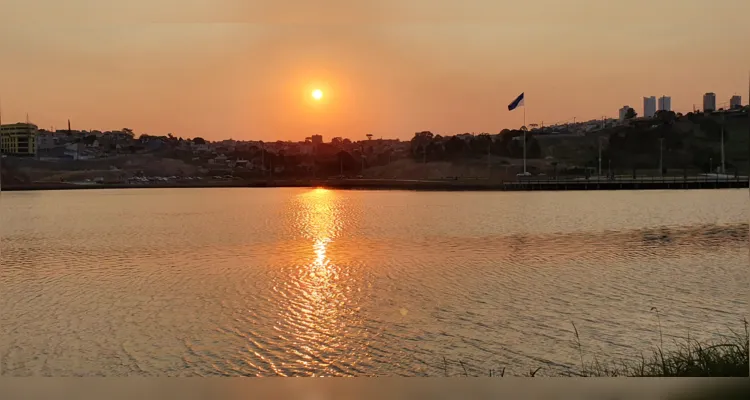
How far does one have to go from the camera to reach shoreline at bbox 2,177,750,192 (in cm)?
3947

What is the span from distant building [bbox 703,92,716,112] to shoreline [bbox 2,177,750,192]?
723 inches

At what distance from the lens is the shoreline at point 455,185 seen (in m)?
39.5

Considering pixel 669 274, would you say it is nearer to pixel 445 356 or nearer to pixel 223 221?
pixel 445 356

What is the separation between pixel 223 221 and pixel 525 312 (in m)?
15.5

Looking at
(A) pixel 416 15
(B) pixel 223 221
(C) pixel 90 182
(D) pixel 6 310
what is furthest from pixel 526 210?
(C) pixel 90 182

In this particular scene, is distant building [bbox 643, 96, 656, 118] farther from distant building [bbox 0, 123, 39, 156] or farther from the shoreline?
distant building [bbox 0, 123, 39, 156]

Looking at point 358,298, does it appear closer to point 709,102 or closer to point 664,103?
point 664,103

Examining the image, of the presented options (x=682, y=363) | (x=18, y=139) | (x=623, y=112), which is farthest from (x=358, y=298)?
(x=623, y=112)

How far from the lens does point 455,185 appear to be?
43844mm

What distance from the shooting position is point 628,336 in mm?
5777

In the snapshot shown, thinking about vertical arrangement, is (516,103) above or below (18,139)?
above

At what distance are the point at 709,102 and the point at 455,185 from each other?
106 feet

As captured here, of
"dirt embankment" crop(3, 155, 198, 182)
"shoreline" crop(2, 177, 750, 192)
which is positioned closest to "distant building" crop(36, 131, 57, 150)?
"dirt embankment" crop(3, 155, 198, 182)

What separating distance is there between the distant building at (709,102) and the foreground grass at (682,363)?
190ft
